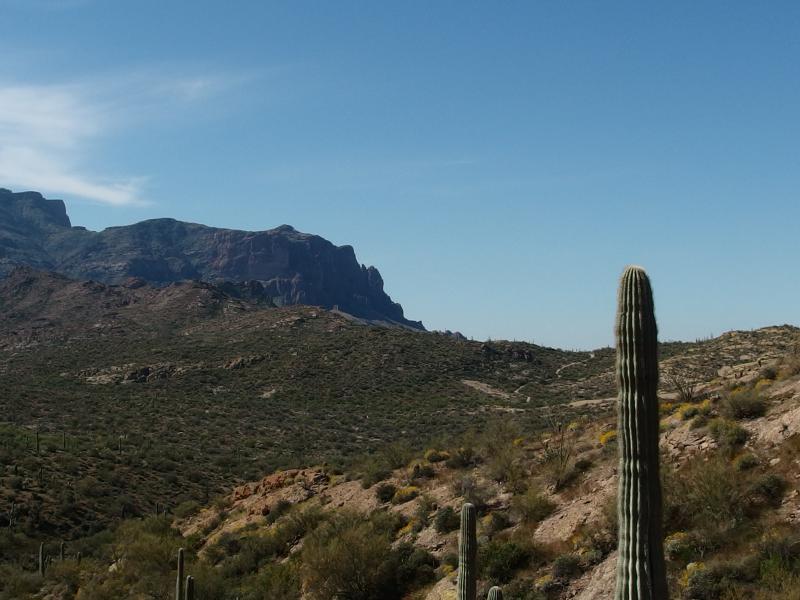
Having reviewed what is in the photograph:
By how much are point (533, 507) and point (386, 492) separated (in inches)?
272

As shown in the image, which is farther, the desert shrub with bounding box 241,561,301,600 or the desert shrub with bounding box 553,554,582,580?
the desert shrub with bounding box 241,561,301,600

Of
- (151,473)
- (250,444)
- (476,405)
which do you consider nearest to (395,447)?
(151,473)

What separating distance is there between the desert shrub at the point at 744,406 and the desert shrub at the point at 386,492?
10.2 metres

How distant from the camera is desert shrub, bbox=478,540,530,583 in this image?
15.0 m

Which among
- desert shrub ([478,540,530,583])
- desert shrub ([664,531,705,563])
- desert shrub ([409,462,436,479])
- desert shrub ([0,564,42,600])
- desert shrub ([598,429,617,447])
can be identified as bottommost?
desert shrub ([0,564,42,600])

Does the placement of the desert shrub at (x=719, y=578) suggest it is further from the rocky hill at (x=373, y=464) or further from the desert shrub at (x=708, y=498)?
the desert shrub at (x=708, y=498)

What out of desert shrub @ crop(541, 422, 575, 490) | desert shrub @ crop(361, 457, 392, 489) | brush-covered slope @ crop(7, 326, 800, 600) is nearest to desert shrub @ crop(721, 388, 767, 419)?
brush-covered slope @ crop(7, 326, 800, 600)

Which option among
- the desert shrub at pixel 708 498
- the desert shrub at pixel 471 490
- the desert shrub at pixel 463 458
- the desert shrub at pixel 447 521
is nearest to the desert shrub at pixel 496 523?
the desert shrub at pixel 447 521

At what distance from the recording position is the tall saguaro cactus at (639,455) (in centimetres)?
799

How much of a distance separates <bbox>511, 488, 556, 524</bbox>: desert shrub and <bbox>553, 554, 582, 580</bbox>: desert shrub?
264cm

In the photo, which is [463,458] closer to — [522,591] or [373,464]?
[373,464]

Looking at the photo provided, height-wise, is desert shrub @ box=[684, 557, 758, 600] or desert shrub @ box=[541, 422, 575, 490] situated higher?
desert shrub @ box=[541, 422, 575, 490]

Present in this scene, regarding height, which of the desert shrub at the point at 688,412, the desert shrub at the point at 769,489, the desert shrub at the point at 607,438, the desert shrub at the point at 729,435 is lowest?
the desert shrub at the point at 769,489

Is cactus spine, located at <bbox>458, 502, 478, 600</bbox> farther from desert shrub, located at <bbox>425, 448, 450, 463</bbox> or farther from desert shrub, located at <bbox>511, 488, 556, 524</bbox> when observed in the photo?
desert shrub, located at <bbox>425, 448, 450, 463</bbox>
